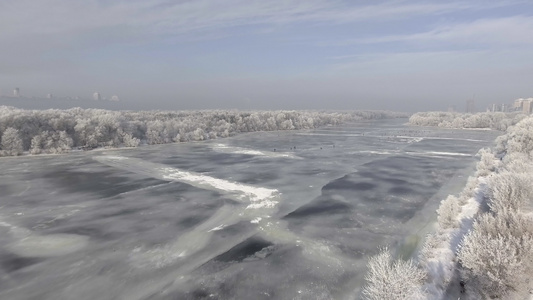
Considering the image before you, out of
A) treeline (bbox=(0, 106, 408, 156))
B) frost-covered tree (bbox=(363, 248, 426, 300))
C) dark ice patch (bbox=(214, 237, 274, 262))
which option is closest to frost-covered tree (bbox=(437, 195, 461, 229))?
frost-covered tree (bbox=(363, 248, 426, 300))

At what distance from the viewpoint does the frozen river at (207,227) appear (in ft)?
50.7

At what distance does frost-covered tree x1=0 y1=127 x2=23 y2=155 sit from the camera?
59469mm

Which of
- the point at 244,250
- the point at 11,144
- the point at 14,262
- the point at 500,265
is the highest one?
the point at 11,144

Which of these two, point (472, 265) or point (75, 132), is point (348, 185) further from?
point (75, 132)

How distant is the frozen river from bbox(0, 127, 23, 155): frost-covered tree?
18493 millimetres

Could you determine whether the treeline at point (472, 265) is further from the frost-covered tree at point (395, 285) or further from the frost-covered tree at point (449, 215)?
the frost-covered tree at point (449, 215)

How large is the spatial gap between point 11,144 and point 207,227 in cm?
5879

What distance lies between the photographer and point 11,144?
59844mm

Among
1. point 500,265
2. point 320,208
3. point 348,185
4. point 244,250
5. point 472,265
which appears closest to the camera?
point 500,265

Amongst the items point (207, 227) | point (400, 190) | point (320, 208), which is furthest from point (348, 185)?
point (207, 227)

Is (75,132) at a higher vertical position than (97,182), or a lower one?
higher

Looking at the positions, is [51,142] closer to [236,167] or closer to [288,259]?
[236,167]

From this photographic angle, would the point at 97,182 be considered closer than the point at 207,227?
No

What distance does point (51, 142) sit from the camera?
63.7m
